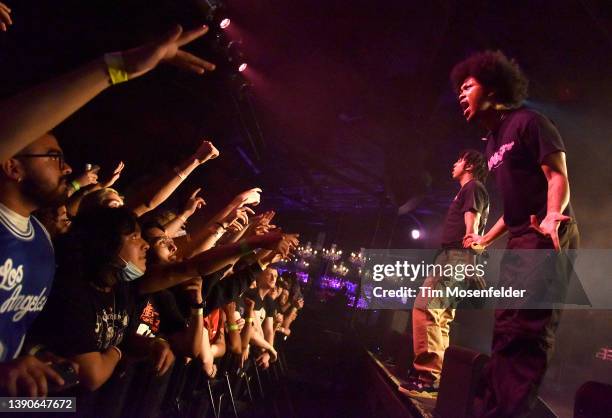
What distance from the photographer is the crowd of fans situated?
112 centimetres

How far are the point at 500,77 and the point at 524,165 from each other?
728mm

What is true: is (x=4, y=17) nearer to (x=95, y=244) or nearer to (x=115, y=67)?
(x=115, y=67)

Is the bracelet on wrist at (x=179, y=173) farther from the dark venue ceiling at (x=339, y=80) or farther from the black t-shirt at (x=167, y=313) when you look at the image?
the dark venue ceiling at (x=339, y=80)

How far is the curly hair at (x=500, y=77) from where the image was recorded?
7.97ft

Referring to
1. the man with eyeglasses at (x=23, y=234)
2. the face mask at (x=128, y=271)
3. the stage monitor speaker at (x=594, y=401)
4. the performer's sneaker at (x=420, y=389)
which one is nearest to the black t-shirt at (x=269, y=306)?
the performer's sneaker at (x=420, y=389)

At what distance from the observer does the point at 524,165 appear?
2092 mm

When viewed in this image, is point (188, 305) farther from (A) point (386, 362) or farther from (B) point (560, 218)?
(A) point (386, 362)

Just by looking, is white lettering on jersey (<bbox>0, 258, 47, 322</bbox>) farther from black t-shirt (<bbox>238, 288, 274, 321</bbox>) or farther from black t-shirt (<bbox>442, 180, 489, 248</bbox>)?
black t-shirt (<bbox>238, 288, 274, 321</bbox>)

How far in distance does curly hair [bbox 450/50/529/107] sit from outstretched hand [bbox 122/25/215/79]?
1955 millimetres

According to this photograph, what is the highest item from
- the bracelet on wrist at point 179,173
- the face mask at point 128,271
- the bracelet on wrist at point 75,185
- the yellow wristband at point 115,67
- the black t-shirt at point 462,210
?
the black t-shirt at point 462,210

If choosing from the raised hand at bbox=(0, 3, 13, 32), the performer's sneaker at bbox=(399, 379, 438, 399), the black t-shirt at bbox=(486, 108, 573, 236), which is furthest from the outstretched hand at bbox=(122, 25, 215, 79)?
the performer's sneaker at bbox=(399, 379, 438, 399)

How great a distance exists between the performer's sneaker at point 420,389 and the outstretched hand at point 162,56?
9.72ft

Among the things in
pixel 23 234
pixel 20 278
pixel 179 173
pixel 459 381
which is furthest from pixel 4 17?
pixel 459 381

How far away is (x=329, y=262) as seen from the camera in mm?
18375
